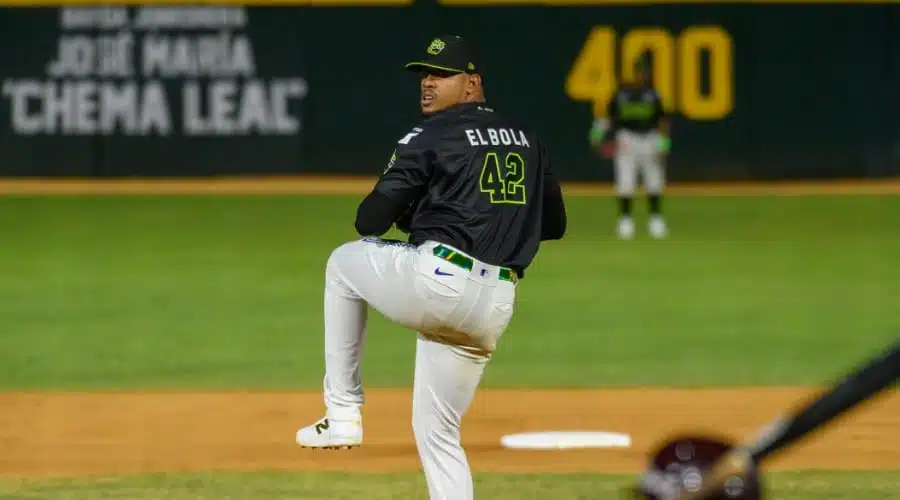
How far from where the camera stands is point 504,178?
5.30 metres

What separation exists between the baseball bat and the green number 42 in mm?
2260

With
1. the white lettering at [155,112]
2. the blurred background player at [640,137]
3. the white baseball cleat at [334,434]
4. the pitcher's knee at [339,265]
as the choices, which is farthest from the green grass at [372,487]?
the white lettering at [155,112]

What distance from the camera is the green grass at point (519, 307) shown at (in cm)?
1048

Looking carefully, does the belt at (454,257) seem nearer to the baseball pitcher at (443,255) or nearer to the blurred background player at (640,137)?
A: the baseball pitcher at (443,255)

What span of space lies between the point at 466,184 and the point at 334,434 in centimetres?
93

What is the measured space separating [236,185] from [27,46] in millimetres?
3498

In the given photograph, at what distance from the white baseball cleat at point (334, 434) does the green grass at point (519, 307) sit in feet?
14.5

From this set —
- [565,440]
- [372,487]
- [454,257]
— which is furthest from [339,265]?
[565,440]

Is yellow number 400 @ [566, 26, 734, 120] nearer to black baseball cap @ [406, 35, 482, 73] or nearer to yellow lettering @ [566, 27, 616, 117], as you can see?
yellow lettering @ [566, 27, 616, 117]

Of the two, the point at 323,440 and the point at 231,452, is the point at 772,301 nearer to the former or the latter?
the point at 231,452

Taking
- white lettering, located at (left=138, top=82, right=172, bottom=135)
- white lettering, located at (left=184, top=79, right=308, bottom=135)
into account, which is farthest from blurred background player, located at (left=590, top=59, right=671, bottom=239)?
white lettering, located at (left=138, top=82, right=172, bottom=135)

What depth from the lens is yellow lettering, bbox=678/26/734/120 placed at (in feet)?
78.5

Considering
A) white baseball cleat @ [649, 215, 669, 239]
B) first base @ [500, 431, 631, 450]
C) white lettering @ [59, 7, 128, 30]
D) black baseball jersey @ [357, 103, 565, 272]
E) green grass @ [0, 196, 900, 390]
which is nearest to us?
black baseball jersey @ [357, 103, 565, 272]

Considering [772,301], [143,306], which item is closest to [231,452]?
[143,306]
